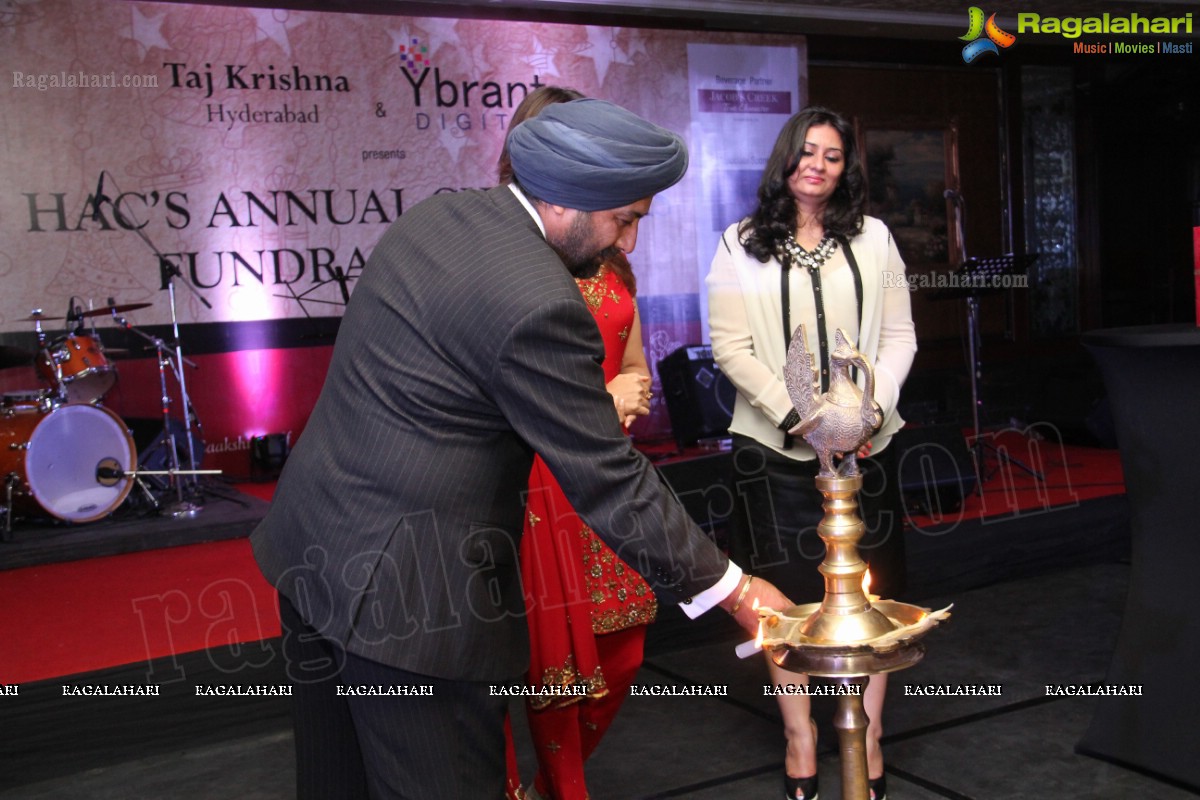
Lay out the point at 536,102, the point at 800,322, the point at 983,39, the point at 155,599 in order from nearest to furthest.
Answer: the point at 536,102
the point at 800,322
the point at 155,599
the point at 983,39

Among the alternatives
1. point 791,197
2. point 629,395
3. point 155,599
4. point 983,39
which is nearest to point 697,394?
point 155,599

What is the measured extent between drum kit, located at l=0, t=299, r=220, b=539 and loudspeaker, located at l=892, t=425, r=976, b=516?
10.5 feet

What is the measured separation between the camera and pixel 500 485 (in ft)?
5.17

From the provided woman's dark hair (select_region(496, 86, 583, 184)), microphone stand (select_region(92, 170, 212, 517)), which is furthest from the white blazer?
microphone stand (select_region(92, 170, 212, 517))

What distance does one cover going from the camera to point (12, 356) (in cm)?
580

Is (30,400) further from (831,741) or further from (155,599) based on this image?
(831,741)

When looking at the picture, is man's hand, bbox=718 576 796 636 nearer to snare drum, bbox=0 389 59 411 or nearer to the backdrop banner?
snare drum, bbox=0 389 59 411

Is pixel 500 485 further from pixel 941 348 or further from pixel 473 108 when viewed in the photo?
pixel 941 348

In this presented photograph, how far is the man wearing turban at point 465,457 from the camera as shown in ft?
4.85

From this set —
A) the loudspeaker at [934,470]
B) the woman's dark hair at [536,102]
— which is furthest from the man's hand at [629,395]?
the loudspeaker at [934,470]

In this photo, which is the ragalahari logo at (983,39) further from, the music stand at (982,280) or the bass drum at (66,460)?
the bass drum at (66,460)

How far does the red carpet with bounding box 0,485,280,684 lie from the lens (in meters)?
3.57

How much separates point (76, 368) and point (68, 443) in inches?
16.8

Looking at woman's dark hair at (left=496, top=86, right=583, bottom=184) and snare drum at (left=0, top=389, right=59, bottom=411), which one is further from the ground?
woman's dark hair at (left=496, top=86, right=583, bottom=184)
